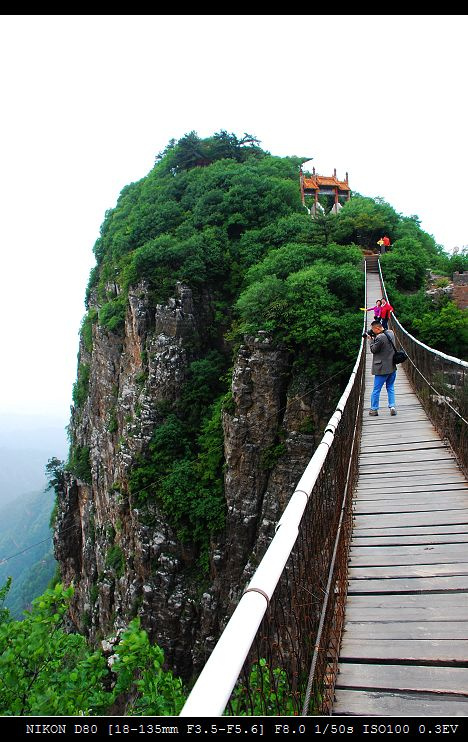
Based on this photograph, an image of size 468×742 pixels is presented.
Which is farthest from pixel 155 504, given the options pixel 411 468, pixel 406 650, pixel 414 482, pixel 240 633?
pixel 240 633

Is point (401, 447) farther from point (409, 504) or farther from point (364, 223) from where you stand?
point (364, 223)

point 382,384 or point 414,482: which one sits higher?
point 382,384

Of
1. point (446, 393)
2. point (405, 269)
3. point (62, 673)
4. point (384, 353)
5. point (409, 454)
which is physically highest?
point (405, 269)

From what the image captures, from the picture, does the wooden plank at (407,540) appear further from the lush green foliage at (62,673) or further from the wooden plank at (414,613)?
the lush green foliage at (62,673)

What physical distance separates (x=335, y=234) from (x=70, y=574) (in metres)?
26.7

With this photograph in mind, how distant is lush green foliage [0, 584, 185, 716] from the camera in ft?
13.3

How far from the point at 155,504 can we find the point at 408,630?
14.8m

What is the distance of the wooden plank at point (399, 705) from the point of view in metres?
2.18

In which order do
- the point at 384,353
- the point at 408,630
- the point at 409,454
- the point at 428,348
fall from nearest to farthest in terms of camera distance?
the point at 408,630 → the point at 409,454 → the point at 384,353 → the point at 428,348

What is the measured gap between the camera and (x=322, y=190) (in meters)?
33.2

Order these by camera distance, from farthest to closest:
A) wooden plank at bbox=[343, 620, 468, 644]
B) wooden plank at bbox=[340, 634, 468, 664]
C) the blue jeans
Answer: the blue jeans
wooden plank at bbox=[343, 620, 468, 644]
wooden plank at bbox=[340, 634, 468, 664]

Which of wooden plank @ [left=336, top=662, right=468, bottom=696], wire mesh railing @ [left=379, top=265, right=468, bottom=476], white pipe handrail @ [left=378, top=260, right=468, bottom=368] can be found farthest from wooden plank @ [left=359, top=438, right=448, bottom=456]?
wooden plank @ [left=336, top=662, right=468, bottom=696]

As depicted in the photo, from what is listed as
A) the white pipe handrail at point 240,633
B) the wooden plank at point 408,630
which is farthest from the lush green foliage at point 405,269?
the white pipe handrail at point 240,633

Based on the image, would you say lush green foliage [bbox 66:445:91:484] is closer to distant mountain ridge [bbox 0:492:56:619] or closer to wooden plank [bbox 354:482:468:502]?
wooden plank [bbox 354:482:468:502]
